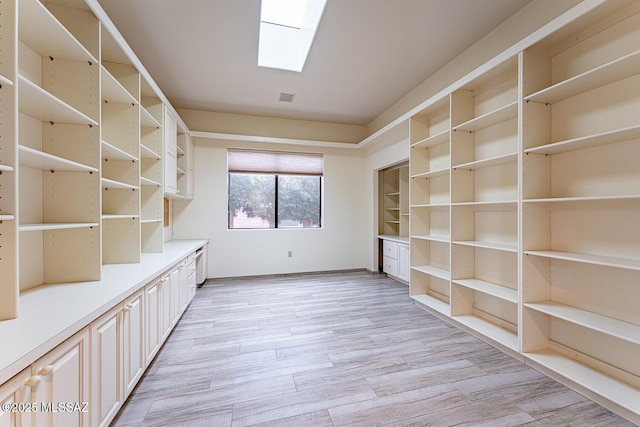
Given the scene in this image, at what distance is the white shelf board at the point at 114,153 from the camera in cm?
201

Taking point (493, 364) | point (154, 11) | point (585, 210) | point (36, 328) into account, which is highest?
point (154, 11)

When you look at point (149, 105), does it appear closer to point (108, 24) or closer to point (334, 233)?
point (108, 24)

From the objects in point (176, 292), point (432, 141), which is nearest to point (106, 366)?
point (176, 292)

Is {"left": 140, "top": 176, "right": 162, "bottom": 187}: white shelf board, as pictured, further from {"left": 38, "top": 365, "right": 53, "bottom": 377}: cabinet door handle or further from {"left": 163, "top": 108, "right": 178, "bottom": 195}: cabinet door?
{"left": 38, "top": 365, "right": 53, "bottom": 377}: cabinet door handle

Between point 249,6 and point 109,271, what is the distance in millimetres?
2602

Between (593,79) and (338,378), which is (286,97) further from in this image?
(338,378)

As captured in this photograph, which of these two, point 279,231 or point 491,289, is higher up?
point 279,231

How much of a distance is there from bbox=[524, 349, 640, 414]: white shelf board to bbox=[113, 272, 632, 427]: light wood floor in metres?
0.11

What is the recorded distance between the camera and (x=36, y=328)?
107cm

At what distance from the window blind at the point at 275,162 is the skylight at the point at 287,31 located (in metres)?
1.85

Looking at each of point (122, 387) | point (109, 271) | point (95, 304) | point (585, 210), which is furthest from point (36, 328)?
point (585, 210)

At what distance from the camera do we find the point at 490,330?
252 cm

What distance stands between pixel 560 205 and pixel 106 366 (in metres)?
3.25

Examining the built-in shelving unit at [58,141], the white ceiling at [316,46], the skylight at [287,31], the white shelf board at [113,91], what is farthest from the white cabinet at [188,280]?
the skylight at [287,31]
